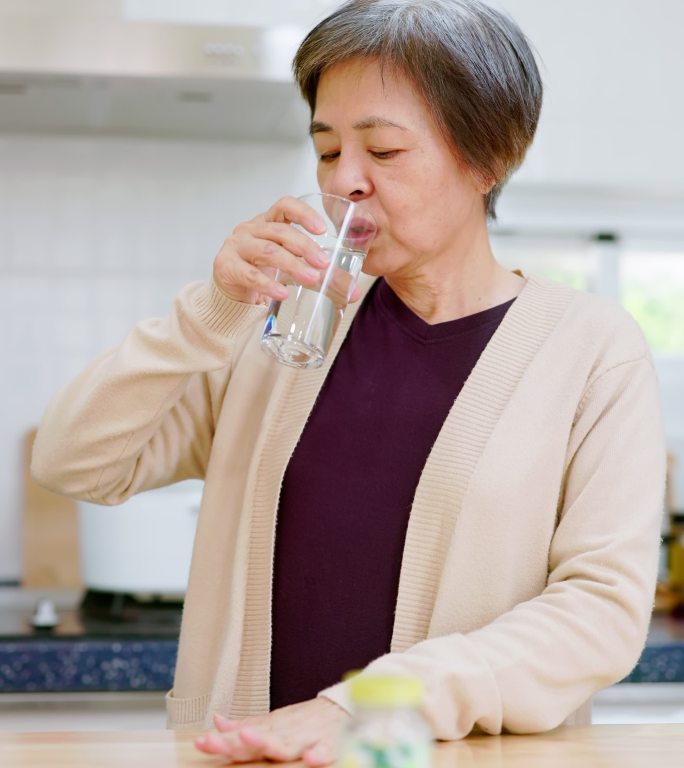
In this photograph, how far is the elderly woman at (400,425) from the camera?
1.01 metres

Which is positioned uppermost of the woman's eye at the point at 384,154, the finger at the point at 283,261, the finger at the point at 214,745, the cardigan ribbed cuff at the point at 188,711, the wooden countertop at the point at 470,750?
the woman's eye at the point at 384,154

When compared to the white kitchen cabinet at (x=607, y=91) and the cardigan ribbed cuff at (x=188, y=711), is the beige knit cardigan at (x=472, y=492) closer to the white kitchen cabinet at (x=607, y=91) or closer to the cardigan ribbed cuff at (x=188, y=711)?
the cardigan ribbed cuff at (x=188, y=711)

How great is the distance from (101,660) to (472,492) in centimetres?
116

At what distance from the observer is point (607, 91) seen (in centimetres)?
249

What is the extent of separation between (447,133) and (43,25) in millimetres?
1287

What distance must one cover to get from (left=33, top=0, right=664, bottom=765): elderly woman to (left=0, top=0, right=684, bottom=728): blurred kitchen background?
1009 millimetres

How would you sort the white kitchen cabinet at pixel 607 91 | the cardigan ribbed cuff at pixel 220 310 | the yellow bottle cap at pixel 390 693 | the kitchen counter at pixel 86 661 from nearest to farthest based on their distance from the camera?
the yellow bottle cap at pixel 390 693
the cardigan ribbed cuff at pixel 220 310
the kitchen counter at pixel 86 661
the white kitchen cabinet at pixel 607 91

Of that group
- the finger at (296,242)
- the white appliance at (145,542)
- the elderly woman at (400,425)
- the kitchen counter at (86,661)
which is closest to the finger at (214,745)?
the elderly woman at (400,425)

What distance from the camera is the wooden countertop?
0.80m

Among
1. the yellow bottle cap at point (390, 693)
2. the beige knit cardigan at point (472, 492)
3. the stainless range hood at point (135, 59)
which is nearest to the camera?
the yellow bottle cap at point (390, 693)

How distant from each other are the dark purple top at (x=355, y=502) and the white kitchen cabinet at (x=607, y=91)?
1420 millimetres

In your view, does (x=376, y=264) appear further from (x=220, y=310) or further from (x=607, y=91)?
(x=607, y=91)

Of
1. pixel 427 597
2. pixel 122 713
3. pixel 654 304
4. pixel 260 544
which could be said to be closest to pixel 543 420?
pixel 427 597

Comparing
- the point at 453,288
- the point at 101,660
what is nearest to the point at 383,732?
the point at 453,288
